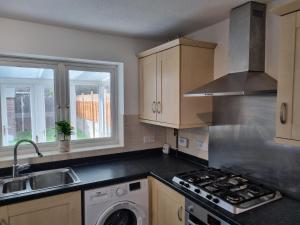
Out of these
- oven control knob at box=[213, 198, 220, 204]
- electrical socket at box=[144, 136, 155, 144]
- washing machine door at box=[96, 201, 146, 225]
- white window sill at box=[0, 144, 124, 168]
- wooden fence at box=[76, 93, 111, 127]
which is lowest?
washing machine door at box=[96, 201, 146, 225]

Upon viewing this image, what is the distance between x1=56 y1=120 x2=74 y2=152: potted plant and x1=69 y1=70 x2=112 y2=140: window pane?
18cm

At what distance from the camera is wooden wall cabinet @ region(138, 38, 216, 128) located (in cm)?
193

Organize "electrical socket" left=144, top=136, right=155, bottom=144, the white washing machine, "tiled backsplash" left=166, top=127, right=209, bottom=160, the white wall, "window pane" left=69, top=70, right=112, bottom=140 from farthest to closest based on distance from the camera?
"electrical socket" left=144, top=136, right=155, bottom=144 < "window pane" left=69, top=70, right=112, bottom=140 < "tiled backsplash" left=166, top=127, right=209, bottom=160 < the white wall < the white washing machine

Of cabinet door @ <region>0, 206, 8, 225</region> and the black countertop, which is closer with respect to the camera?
the black countertop

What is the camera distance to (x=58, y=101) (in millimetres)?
2289

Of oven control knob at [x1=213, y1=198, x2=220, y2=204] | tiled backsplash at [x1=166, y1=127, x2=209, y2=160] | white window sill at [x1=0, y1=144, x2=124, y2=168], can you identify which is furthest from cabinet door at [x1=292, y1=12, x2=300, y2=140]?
white window sill at [x1=0, y1=144, x2=124, y2=168]

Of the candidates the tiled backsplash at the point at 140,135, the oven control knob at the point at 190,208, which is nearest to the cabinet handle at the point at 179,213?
the oven control knob at the point at 190,208

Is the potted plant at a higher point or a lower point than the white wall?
lower

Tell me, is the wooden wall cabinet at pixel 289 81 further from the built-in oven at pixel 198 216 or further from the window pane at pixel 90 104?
the window pane at pixel 90 104

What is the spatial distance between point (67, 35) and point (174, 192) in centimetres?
174

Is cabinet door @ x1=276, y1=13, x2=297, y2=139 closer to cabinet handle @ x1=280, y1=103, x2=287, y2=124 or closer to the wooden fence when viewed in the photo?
cabinet handle @ x1=280, y1=103, x2=287, y2=124

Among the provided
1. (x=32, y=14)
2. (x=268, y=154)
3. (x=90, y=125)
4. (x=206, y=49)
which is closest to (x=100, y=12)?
(x=32, y=14)

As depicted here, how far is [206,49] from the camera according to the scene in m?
2.03

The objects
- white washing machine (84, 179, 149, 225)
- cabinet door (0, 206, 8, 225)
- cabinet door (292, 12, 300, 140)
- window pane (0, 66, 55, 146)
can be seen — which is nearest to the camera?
cabinet door (292, 12, 300, 140)
